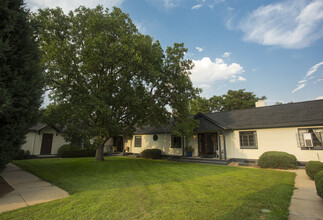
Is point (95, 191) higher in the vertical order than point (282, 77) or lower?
lower

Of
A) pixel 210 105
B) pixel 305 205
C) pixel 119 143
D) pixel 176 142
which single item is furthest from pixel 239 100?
pixel 305 205

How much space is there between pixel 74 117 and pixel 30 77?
5170 millimetres

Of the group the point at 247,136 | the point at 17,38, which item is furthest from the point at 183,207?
the point at 247,136

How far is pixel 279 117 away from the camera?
43.9ft

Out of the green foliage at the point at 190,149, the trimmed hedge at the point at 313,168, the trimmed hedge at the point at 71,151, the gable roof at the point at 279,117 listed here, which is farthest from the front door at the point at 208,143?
the trimmed hedge at the point at 71,151

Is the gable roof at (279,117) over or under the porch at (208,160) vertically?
over

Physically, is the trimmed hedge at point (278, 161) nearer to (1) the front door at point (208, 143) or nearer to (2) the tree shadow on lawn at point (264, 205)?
(1) the front door at point (208, 143)

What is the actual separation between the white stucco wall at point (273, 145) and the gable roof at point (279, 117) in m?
0.54

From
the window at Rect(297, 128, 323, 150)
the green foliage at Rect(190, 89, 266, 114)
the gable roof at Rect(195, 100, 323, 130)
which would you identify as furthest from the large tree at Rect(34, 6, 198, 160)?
the green foliage at Rect(190, 89, 266, 114)

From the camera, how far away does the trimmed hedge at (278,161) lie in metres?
10.9

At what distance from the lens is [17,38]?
463cm

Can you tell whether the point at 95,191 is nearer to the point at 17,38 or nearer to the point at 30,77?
the point at 30,77

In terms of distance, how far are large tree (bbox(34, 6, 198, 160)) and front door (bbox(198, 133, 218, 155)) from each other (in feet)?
19.8

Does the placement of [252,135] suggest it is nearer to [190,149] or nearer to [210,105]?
[190,149]
